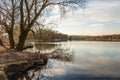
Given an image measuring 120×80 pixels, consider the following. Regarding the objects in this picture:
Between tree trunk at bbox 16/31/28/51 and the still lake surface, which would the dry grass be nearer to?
the still lake surface

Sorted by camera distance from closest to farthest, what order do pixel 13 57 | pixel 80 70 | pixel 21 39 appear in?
1. pixel 80 70
2. pixel 13 57
3. pixel 21 39

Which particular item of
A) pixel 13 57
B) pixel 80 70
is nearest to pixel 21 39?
pixel 13 57

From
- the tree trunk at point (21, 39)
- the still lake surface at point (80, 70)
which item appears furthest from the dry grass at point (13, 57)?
the tree trunk at point (21, 39)

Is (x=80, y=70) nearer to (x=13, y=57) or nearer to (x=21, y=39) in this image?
(x=13, y=57)

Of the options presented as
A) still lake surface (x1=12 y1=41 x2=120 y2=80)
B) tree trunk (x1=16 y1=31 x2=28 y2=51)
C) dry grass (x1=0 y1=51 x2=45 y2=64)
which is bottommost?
still lake surface (x1=12 y1=41 x2=120 y2=80)

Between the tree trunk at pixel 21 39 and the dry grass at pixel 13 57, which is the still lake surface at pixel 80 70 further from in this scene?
the tree trunk at pixel 21 39

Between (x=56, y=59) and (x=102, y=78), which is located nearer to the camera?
(x=102, y=78)

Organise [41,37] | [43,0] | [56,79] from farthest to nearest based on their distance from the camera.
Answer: [41,37] < [43,0] < [56,79]

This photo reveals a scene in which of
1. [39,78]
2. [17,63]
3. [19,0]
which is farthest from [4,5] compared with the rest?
[39,78]

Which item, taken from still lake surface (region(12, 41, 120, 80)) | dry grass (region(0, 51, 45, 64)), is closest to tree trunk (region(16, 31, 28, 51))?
still lake surface (region(12, 41, 120, 80))

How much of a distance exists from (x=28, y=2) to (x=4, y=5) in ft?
9.00

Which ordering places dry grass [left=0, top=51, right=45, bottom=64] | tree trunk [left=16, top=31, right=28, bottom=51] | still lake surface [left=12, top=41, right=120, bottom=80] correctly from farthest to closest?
tree trunk [left=16, top=31, right=28, bottom=51] → dry grass [left=0, top=51, right=45, bottom=64] → still lake surface [left=12, top=41, right=120, bottom=80]

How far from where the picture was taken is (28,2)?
83.7ft

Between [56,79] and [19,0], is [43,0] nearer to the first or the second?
[19,0]
